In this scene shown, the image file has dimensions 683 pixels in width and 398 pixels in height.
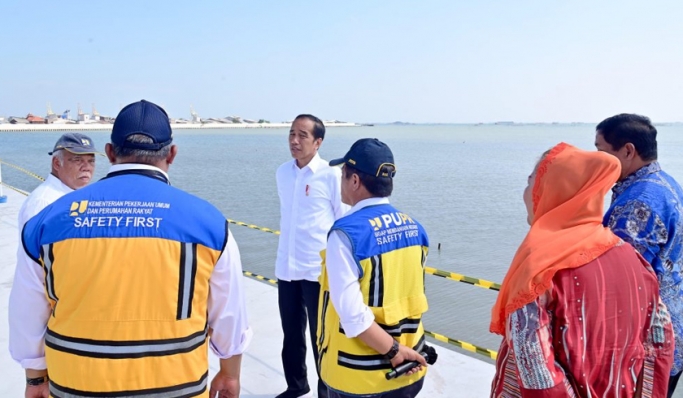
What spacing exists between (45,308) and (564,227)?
1798 mm

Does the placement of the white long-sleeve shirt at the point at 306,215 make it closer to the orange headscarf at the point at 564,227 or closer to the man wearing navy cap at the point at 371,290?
the man wearing navy cap at the point at 371,290

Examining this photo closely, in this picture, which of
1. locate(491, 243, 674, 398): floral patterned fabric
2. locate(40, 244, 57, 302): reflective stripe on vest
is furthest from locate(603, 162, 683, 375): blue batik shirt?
locate(40, 244, 57, 302): reflective stripe on vest

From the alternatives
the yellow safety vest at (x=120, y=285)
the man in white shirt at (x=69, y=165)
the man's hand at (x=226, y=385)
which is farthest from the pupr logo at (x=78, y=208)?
the man in white shirt at (x=69, y=165)

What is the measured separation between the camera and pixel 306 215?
3.61 m

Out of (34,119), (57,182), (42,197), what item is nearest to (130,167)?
(42,197)

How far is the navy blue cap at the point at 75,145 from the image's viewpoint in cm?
343

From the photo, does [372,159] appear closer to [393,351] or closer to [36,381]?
[393,351]

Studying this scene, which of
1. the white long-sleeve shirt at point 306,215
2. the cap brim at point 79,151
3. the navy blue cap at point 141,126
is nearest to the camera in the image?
the navy blue cap at point 141,126

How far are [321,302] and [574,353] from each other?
1148mm

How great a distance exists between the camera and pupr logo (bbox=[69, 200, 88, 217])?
1.64 meters

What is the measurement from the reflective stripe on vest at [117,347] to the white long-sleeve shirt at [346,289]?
2.17ft

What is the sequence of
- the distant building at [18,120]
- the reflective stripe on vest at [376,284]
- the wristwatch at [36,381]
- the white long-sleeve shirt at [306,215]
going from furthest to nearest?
the distant building at [18,120] → the white long-sleeve shirt at [306,215] → the reflective stripe on vest at [376,284] → the wristwatch at [36,381]

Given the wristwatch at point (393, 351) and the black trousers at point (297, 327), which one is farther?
the black trousers at point (297, 327)

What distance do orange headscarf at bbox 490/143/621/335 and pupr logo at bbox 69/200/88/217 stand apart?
138 centimetres
